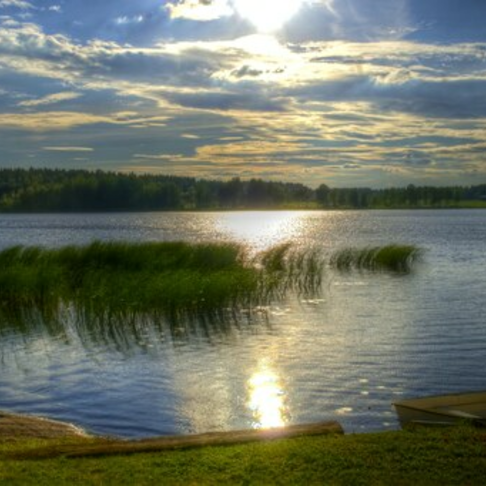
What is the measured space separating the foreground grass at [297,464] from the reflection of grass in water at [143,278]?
54.4 feet

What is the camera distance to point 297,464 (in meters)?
9.55

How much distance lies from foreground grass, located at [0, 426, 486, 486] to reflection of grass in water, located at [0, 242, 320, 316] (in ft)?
54.4

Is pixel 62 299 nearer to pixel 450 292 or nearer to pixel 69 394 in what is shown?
pixel 69 394

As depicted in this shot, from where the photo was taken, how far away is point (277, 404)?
642 inches

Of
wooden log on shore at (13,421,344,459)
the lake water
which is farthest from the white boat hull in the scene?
the lake water

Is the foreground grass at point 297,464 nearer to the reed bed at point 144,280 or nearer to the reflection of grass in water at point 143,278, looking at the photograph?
the reed bed at point 144,280

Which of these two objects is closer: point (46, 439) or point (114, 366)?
point (46, 439)

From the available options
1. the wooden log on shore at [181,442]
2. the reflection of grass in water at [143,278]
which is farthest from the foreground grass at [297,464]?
the reflection of grass in water at [143,278]

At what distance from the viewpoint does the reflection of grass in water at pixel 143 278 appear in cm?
2747

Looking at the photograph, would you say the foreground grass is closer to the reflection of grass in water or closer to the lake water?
the lake water

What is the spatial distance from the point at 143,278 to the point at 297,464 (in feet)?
65.2

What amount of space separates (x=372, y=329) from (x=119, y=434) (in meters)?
13.6

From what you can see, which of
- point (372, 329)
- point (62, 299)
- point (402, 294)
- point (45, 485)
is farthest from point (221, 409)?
point (402, 294)

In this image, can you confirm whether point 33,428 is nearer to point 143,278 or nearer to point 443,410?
point 443,410
